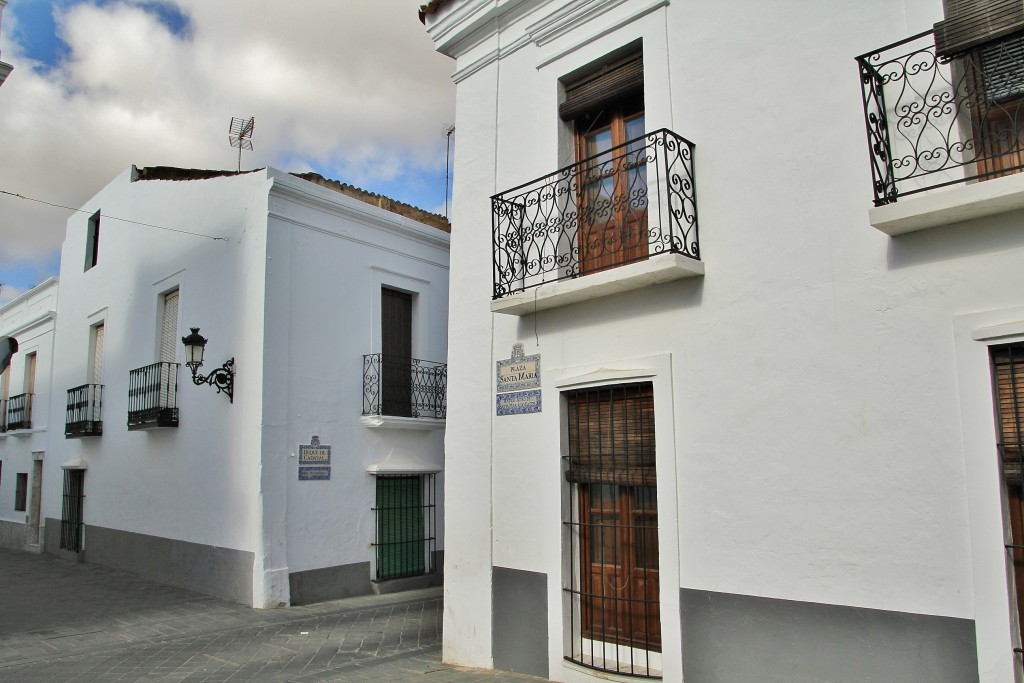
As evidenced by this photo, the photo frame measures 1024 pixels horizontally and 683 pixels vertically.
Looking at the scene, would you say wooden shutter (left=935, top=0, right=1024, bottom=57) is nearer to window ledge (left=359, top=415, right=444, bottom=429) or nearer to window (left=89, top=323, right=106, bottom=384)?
window ledge (left=359, top=415, right=444, bottom=429)

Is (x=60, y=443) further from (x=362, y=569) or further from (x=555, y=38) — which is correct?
(x=555, y=38)

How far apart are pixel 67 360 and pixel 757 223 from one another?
1558 centimetres

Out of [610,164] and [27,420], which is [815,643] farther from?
[27,420]

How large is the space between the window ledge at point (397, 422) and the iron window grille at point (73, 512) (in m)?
7.13

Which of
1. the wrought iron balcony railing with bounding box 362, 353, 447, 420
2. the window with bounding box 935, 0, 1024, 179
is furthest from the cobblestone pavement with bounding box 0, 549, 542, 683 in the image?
the window with bounding box 935, 0, 1024, 179

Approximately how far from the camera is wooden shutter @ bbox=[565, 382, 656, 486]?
573 centimetres

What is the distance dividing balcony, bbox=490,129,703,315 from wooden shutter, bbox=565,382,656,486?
2.65 ft


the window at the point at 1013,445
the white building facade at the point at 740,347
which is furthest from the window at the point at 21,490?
the window at the point at 1013,445

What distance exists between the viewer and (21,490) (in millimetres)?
17703

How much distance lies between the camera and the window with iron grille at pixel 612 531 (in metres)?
5.61

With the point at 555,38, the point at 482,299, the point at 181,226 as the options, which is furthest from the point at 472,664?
the point at 181,226

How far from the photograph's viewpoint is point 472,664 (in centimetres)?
657

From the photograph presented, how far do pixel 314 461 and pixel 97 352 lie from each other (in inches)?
288

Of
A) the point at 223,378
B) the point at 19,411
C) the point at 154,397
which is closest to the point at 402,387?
the point at 223,378
